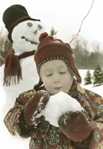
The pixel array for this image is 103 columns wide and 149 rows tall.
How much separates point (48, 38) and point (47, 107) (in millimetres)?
330

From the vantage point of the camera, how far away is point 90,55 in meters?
1.62

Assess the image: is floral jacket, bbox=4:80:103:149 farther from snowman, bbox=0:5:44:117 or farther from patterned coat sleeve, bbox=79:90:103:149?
snowman, bbox=0:5:44:117

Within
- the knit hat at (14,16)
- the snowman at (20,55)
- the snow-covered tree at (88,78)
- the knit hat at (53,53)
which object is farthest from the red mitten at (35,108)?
the snow-covered tree at (88,78)

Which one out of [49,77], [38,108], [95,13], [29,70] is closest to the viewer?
[38,108]

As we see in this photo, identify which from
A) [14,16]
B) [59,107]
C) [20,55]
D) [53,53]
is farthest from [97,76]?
[59,107]

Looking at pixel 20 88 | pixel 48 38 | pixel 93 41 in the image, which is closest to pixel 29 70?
pixel 20 88

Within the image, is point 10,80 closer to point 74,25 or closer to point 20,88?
point 20,88

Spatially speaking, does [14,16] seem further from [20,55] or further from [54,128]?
[54,128]

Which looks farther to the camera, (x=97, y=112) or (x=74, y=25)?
(x=74, y=25)

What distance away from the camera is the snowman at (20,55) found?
1.01 metres

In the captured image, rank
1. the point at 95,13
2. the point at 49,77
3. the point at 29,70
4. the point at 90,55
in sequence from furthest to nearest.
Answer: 1. the point at 90,55
2. the point at 95,13
3. the point at 29,70
4. the point at 49,77

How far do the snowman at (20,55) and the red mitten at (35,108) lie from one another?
573 millimetres

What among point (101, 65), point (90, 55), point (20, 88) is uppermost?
point (20, 88)

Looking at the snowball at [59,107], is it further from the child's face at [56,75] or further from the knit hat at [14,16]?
the knit hat at [14,16]
